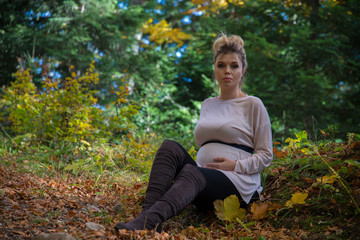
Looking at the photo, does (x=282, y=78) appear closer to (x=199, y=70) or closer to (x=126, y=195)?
(x=199, y=70)

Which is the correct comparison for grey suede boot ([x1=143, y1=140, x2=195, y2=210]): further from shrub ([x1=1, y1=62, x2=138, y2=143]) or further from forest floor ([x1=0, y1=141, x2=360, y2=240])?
shrub ([x1=1, y1=62, x2=138, y2=143])

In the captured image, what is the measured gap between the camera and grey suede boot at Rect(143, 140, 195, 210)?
211cm

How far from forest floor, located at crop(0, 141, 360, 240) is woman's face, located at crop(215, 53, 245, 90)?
0.88 metres

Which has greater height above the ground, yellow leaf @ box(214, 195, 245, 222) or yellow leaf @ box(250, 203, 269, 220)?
yellow leaf @ box(214, 195, 245, 222)

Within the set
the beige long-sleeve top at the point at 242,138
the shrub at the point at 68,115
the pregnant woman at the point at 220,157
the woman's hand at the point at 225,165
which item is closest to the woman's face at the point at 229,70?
the pregnant woman at the point at 220,157

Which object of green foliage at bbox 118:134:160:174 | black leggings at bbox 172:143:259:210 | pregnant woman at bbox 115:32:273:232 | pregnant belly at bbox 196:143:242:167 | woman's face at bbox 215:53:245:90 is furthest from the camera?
green foliage at bbox 118:134:160:174

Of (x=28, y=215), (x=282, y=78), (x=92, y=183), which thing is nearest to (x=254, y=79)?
(x=282, y=78)

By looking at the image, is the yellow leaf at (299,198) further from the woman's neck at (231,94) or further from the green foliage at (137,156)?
the green foliage at (137,156)

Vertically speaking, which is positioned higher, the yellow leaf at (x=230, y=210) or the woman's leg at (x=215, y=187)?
the woman's leg at (x=215, y=187)

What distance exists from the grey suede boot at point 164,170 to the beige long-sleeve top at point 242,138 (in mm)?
270

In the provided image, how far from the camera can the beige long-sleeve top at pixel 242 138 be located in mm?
2270

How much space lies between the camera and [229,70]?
2529 millimetres

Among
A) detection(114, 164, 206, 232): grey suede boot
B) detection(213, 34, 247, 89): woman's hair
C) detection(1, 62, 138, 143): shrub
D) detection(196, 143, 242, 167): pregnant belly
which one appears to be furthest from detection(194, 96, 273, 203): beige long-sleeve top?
detection(1, 62, 138, 143): shrub

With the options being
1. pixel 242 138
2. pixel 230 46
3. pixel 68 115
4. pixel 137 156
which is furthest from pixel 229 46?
pixel 68 115
